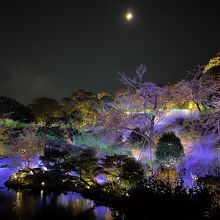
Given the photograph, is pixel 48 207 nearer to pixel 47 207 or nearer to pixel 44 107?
pixel 47 207

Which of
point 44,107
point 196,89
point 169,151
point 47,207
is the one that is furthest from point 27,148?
point 44,107

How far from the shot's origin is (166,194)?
6.31 m

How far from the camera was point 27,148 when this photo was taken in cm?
1789

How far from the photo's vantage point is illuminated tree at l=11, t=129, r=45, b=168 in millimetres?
17875

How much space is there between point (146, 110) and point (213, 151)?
4431 millimetres

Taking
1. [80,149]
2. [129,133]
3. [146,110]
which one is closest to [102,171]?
[80,149]

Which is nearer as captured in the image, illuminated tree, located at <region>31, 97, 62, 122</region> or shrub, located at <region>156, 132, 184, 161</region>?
shrub, located at <region>156, 132, 184, 161</region>

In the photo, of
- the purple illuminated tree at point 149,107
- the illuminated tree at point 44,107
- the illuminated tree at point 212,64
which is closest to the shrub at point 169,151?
the purple illuminated tree at point 149,107

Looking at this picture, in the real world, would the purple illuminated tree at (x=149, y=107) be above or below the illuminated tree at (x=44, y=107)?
below

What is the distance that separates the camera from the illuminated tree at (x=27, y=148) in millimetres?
17875

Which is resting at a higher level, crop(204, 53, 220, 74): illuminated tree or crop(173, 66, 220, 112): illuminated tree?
crop(204, 53, 220, 74): illuminated tree

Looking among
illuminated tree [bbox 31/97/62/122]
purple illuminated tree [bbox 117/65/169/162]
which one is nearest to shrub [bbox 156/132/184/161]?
purple illuminated tree [bbox 117/65/169/162]

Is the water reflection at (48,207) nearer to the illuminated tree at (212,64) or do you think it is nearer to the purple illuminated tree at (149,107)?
the purple illuminated tree at (149,107)

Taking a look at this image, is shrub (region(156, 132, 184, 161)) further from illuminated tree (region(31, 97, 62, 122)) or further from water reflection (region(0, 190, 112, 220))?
illuminated tree (region(31, 97, 62, 122))
